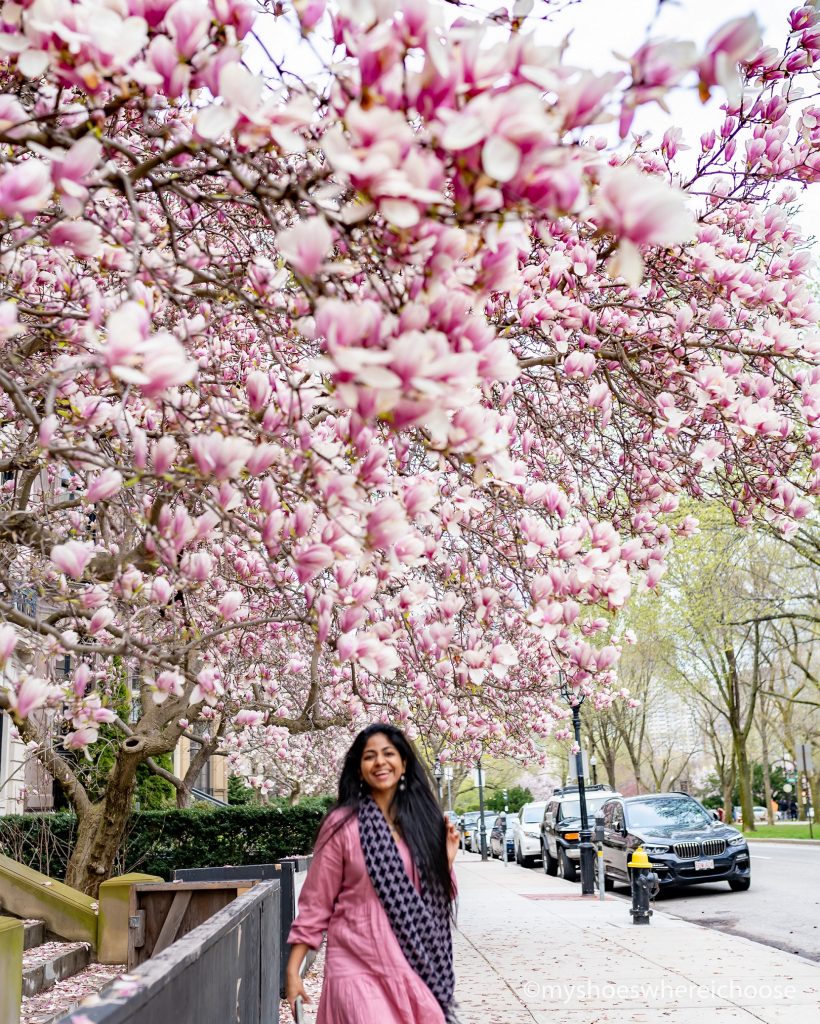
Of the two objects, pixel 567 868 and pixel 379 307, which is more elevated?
pixel 379 307

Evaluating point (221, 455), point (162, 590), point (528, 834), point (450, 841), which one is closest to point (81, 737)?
point (162, 590)

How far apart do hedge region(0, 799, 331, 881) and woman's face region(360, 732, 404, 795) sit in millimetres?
10939

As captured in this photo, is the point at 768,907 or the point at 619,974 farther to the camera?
the point at 768,907

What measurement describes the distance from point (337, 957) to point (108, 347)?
3017 mm

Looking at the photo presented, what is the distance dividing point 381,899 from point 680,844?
42.5ft

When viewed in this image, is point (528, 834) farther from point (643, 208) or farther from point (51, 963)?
point (643, 208)

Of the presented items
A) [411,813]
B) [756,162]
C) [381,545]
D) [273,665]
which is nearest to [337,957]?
[411,813]

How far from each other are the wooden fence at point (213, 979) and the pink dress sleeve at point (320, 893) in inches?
10.5

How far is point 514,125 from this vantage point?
5.71 feet

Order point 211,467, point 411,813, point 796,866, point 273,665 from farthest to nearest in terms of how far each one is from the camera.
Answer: point 796,866 → point 273,665 → point 411,813 → point 211,467

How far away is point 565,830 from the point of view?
21641mm

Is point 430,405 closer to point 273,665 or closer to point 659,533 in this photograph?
point 659,533

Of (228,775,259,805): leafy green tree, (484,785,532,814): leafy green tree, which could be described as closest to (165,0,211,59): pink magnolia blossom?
(228,775,259,805): leafy green tree

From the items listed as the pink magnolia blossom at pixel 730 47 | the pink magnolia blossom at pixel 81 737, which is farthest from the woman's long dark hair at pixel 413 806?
the pink magnolia blossom at pixel 730 47
